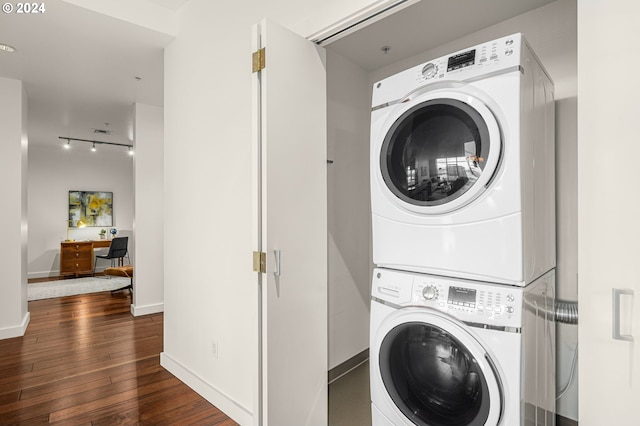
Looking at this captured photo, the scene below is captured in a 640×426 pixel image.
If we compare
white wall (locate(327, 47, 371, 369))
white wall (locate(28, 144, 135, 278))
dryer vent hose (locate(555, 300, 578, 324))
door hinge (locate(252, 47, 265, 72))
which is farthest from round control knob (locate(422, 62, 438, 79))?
white wall (locate(28, 144, 135, 278))

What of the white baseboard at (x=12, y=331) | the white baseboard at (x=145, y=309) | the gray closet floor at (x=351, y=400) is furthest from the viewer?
the white baseboard at (x=145, y=309)

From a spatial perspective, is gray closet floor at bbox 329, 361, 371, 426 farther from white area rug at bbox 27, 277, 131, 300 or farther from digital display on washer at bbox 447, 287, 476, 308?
white area rug at bbox 27, 277, 131, 300

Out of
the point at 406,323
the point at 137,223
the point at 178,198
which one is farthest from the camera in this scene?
the point at 137,223

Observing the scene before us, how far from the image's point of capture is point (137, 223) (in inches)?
182

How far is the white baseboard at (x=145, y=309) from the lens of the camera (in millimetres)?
4559

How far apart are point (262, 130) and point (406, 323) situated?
1.06 m

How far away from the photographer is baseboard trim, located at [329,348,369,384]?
2872mm

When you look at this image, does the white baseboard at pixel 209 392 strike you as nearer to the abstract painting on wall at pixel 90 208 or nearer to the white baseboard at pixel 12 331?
the white baseboard at pixel 12 331

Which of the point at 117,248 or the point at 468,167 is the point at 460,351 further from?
the point at 117,248

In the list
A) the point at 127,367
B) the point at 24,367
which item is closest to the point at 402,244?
the point at 127,367

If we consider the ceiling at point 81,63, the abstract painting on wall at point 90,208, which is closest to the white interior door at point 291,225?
the ceiling at point 81,63
